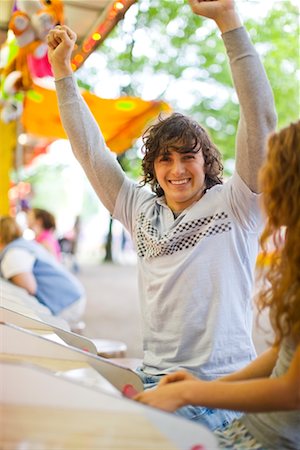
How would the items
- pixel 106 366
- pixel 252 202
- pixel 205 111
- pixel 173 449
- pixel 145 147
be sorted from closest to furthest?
pixel 173 449 < pixel 106 366 < pixel 252 202 < pixel 145 147 < pixel 205 111

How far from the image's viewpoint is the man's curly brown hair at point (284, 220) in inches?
45.5

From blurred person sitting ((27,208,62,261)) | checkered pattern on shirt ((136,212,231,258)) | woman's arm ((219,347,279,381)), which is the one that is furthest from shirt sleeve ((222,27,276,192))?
blurred person sitting ((27,208,62,261))

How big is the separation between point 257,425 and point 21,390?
47cm

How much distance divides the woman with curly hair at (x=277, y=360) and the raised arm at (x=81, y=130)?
0.78 metres

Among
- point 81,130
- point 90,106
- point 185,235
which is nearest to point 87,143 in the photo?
point 81,130

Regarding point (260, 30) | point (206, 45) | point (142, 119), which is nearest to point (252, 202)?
point (142, 119)

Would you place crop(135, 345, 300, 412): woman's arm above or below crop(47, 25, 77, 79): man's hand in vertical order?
below

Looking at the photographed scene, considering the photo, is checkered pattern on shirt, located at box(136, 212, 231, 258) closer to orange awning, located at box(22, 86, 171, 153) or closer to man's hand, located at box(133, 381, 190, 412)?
man's hand, located at box(133, 381, 190, 412)

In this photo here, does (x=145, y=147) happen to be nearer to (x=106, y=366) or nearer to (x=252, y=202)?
(x=252, y=202)

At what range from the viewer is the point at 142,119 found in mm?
5438

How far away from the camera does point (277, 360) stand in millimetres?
1235

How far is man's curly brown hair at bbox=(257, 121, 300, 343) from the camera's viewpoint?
1155mm

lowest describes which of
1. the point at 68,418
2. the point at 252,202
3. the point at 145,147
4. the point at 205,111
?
the point at 68,418

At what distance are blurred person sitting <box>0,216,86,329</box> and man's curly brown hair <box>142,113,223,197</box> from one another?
2256 mm
